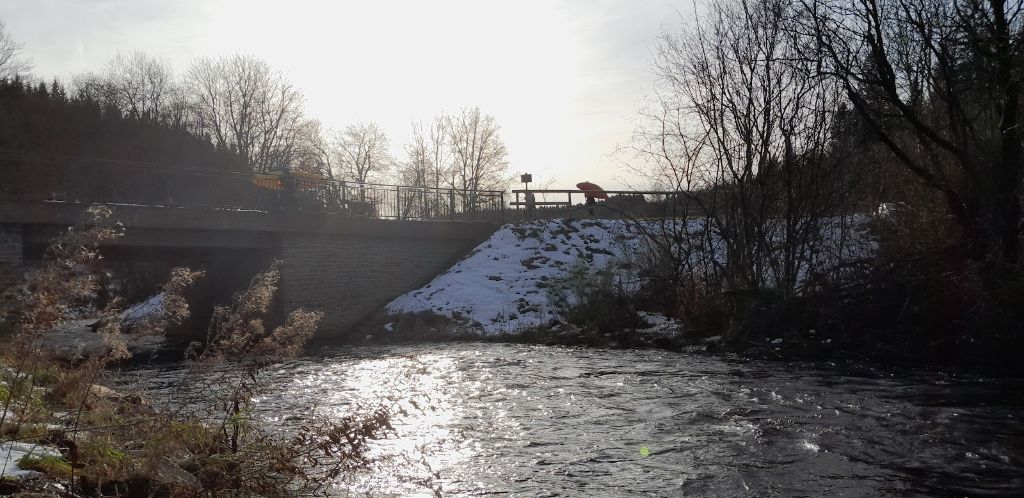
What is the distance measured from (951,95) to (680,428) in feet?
29.5

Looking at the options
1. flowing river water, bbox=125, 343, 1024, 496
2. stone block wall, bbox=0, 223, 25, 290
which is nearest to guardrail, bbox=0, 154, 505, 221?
stone block wall, bbox=0, 223, 25, 290

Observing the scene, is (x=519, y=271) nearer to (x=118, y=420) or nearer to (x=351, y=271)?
(x=351, y=271)

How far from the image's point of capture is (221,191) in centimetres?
2175

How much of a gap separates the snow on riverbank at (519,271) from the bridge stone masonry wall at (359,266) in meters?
0.76

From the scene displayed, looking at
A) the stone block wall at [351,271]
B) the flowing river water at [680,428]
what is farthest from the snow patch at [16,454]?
the stone block wall at [351,271]

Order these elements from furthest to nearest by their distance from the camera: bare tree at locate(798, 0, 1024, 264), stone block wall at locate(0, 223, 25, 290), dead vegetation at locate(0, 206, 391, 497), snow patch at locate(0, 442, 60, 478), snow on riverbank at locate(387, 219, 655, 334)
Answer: snow on riverbank at locate(387, 219, 655, 334), stone block wall at locate(0, 223, 25, 290), bare tree at locate(798, 0, 1024, 264), dead vegetation at locate(0, 206, 391, 497), snow patch at locate(0, 442, 60, 478)

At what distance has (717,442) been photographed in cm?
780

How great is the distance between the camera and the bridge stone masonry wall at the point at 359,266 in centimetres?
2211

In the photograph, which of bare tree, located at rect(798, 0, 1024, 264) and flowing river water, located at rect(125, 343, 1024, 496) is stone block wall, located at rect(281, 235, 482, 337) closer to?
flowing river water, located at rect(125, 343, 1024, 496)

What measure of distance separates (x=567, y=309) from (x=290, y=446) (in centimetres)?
1628

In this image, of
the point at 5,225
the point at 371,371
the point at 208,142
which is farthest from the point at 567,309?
the point at 208,142

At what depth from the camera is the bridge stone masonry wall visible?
72.5 feet

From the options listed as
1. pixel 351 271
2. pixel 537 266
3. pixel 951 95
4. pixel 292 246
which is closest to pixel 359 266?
pixel 351 271

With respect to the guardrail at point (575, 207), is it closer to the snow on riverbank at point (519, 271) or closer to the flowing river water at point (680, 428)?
the snow on riverbank at point (519, 271)
